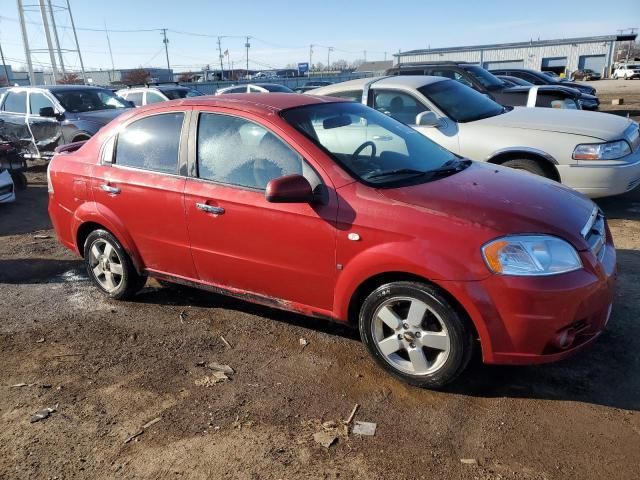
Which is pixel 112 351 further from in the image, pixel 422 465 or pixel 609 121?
pixel 609 121

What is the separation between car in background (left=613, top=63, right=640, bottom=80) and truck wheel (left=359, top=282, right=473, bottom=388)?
202ft

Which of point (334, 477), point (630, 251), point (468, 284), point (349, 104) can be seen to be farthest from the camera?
point (630, 251)

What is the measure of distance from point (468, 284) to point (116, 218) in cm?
293

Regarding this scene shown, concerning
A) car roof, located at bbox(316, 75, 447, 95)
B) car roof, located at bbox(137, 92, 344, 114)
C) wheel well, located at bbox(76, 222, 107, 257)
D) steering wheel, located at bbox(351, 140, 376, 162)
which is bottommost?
wheel well, located at bbox(76, 222, 107, 257)

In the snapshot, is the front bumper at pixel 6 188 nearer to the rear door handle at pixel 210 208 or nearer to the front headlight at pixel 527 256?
the rear door handle at pixel 210 208

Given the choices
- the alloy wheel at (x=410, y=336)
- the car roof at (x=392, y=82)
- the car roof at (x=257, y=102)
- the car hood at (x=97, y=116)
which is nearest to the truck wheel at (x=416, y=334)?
the alloy wheel at (x=410, y=336)

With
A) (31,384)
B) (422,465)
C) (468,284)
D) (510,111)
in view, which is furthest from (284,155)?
(510,111)

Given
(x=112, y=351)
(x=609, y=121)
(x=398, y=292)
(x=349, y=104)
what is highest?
(x=349, y=104)

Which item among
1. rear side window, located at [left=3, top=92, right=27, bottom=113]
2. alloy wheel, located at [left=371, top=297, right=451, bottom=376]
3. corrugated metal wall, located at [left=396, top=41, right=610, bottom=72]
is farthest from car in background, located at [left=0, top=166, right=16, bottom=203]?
corrugated metal wall, located at [left=396, top=41, right=610, bottom=72]

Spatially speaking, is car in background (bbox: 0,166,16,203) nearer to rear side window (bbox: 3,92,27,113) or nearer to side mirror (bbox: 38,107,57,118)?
side mirror (bbox: 38,107,57,118)

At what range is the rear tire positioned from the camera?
6.08 metres

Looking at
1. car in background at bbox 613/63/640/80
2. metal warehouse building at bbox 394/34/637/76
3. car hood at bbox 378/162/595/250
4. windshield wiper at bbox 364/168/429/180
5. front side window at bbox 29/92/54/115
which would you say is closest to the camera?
car hood at bbox 378/162/595/250

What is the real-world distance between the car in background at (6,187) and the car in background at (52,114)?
2.02 m

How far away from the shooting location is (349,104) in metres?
4.25
